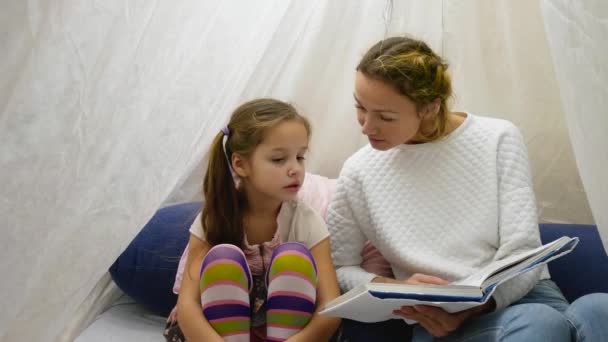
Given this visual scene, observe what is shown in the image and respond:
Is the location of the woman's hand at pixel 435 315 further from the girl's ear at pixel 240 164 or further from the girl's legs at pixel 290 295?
the girl's ear at pixel 240 164

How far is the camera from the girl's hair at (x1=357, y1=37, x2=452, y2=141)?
1176 millimetres

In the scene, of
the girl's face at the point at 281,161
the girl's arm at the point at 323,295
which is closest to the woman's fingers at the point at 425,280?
the girl's arm at the point at 323,295

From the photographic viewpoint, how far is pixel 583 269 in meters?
1.35

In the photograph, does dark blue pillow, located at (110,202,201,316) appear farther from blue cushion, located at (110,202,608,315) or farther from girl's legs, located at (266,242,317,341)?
girl's legs, located at (266,242,317,341)

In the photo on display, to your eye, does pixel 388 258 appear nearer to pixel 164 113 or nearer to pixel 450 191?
pixel 450 191

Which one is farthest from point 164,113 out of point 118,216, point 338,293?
point 338,293

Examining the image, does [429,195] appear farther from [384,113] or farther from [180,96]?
[180,96]

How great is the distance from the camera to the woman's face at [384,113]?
1.18 m

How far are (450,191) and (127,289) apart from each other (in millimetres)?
734

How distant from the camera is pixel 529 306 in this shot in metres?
1.03

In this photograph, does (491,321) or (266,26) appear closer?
(491,321)

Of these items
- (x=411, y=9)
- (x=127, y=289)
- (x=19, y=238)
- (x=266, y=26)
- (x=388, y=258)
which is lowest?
(x=127, y=289)

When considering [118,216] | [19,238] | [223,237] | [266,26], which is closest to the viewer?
[19,238]

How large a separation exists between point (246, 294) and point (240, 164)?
26 cm
